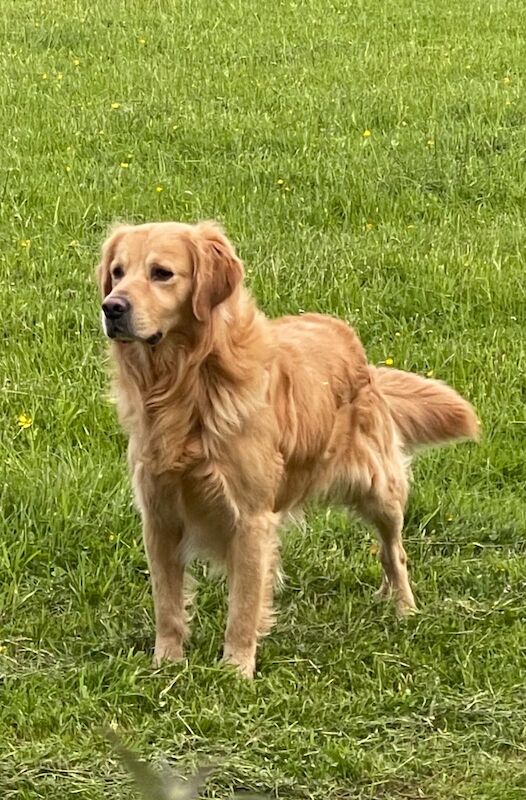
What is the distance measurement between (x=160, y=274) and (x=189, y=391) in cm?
36

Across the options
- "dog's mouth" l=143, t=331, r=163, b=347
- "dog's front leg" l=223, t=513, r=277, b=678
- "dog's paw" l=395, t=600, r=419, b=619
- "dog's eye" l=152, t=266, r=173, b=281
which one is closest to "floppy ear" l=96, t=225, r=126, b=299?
"dog's eye" l=152, t=266, r=173, b=281

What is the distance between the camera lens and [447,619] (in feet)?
12.6

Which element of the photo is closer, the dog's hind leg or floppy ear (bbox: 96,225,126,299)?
floppy ear (bbox: 96,225,126,299)

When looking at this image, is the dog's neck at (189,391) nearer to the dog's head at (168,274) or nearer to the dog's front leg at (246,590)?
the dog's head at (168,274)

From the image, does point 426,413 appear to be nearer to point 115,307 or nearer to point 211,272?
point 211,272

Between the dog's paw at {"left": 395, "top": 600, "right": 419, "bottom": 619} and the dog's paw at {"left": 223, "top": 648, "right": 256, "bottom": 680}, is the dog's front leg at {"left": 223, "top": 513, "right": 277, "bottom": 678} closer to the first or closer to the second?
the dog's paw at {"left": 223, "top": 648, "right": 256, "bottom": 680}

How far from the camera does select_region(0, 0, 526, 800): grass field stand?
10.5 feet

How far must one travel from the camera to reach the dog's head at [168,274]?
10.8 ft

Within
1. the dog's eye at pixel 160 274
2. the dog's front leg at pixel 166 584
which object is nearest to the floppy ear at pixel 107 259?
the dog's eye at pixel 160 274

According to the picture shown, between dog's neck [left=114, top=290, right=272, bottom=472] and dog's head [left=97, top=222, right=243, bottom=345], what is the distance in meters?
0.07

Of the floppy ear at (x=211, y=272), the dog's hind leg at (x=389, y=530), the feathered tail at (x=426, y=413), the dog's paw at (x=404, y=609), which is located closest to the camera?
the floppy ear at (x=211, y=272)

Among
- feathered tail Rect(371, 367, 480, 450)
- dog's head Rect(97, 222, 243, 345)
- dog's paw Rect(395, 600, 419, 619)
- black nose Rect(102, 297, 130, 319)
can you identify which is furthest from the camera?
feathered tail Rect(371, 367, 480, 450)

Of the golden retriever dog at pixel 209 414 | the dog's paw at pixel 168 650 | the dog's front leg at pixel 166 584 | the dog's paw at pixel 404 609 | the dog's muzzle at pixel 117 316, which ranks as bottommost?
the dog's paw at pixel 404 609

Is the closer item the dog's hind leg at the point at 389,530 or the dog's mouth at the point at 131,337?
the dog's mouth at the point at 131,337
